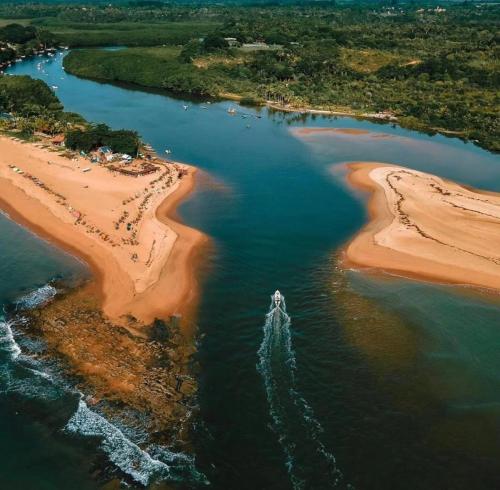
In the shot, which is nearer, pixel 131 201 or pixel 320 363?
pixel 320 363

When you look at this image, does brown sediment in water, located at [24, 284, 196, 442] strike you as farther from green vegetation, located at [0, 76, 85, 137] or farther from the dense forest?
the dense forest

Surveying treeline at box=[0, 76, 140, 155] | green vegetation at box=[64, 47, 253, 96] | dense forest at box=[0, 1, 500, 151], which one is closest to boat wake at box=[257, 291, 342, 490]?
treeline at box=[0, 76, 140, 155]

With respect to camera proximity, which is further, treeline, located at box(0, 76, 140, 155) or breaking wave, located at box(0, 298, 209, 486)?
treeline, located at box(0, 76, 140, 155)

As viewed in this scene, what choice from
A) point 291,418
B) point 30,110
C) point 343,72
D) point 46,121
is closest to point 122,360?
point 291,418

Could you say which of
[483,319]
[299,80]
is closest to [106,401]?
[483,319]

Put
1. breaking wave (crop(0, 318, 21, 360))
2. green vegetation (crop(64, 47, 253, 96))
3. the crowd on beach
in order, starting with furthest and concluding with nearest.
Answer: green vegetation (crop(64, 47, 253, 96)), the crowd on beach, breaking wave (crop(0, 318, 21, 360))

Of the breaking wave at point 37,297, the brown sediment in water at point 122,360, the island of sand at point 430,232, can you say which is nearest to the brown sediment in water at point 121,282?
the brown sediment in water at point 122,360

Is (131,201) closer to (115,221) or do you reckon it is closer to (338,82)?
(115,221)
